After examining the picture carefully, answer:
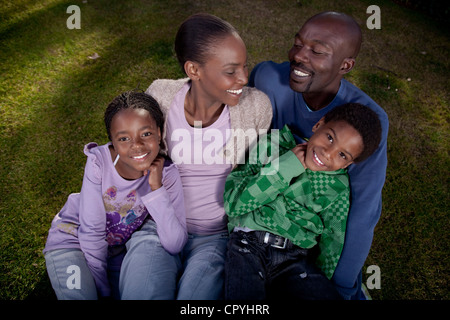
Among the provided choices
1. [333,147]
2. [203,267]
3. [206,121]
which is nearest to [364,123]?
[333,147]

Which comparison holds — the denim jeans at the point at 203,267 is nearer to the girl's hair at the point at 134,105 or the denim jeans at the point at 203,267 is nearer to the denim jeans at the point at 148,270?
the denim jeans at the point at 148,270

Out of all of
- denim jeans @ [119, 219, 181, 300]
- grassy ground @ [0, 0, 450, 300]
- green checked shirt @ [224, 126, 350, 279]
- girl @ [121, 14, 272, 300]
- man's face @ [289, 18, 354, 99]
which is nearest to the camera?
denim jeans @ [119, 219, 181, 300]

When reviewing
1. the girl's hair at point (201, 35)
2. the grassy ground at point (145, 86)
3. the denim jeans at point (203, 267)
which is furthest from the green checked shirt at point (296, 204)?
the grassy ground at point (145, 86)

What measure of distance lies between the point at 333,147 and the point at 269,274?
85cm

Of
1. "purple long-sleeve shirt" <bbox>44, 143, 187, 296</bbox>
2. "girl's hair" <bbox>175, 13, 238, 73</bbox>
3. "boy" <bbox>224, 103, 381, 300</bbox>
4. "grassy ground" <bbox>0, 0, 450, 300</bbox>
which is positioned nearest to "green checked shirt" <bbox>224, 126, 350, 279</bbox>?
"boy" <bbox>224, 103, 381, 300</bbox>

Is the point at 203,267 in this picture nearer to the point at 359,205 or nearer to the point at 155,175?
the point at 155,175

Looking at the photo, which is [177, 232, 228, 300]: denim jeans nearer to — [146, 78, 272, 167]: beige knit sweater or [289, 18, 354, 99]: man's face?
[146, 78, 272, 167]: beige knit sweater

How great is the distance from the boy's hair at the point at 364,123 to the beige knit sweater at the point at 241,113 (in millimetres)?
562

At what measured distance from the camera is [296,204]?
5.84 feet

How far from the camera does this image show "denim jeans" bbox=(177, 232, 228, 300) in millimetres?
1591

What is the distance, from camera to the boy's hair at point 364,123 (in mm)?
1663

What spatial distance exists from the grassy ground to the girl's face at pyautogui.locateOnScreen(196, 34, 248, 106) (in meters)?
1.68

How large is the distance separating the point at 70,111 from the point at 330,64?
270 cm
